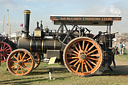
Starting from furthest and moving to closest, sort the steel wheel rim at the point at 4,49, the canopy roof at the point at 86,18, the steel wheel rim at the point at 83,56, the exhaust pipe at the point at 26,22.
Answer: the steel wheel rim at the point at 4,49, the exhaust pipe at the point at 26,22, the canopy roof at the point at 86,18, the steel wheel rim at the point at 83,56

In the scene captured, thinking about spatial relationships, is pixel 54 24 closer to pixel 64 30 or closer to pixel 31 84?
pixel 64 30

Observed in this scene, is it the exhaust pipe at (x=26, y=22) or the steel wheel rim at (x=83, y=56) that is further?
the exhaust pipe at (x=26, y=22)

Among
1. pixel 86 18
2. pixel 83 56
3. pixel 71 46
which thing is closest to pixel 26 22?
pixel 71 46

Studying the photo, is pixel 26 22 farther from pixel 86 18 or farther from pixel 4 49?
pixel 4 49

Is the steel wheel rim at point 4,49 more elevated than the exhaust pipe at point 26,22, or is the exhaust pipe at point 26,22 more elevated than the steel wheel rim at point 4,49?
the exhaust pipe at point 26,22

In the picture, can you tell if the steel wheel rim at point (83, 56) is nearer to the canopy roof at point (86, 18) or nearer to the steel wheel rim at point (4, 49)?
the canopy roof at point (86, 18)

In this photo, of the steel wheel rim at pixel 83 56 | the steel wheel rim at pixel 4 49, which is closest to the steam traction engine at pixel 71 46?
the steel wheel rim at pixel 83 56

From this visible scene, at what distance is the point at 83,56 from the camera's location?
292 inches

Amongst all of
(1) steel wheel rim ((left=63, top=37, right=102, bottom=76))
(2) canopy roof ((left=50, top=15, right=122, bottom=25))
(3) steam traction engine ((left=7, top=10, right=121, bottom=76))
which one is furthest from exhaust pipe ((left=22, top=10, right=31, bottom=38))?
(1) steel wheel rim ((left=63, top=37, right=102, bottom=76))

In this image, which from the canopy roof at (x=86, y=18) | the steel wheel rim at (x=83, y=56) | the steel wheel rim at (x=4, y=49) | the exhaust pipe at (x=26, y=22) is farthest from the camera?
the steel wheel rim at (x=4, y=49)

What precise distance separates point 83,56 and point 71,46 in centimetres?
78

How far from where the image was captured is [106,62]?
7.72 m

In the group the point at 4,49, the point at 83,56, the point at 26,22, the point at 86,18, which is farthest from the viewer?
the point at 4,49

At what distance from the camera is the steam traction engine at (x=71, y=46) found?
746cm
